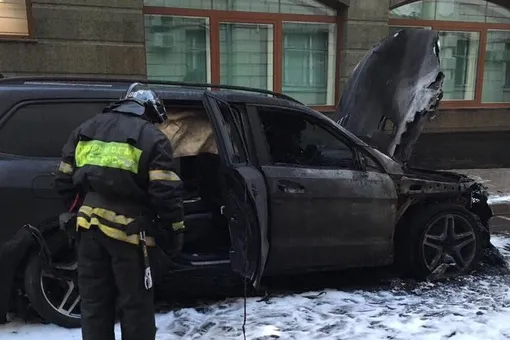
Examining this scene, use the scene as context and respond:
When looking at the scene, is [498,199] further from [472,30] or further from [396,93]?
[472,30]

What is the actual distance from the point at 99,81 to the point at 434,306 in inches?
124

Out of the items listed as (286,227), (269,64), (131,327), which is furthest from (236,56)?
(131,327)

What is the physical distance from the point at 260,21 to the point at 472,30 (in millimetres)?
4740

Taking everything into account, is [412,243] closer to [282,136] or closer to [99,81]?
[282,136]

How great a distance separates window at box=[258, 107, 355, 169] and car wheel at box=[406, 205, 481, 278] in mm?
897

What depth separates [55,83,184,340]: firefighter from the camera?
8.20 ft

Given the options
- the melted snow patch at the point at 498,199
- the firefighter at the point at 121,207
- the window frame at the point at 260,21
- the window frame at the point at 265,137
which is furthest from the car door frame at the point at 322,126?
the window frame at the point at 260,21

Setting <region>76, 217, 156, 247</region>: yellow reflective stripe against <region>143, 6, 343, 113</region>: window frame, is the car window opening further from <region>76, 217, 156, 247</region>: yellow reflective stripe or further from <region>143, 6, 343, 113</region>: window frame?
<region>143, 6, 343, 113</region>: window frame

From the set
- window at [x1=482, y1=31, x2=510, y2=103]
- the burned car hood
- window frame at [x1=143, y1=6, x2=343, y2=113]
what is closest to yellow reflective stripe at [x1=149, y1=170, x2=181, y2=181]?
the burned car hood

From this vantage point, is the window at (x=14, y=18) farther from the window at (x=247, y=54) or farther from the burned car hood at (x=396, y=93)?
the burned car hood at (x=396, y=93)

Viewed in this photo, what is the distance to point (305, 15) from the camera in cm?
952

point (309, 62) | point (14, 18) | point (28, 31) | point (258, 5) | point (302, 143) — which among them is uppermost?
point (258, 5)

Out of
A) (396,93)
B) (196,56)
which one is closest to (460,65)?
(196,56)

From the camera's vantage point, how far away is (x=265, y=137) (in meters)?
3.90
